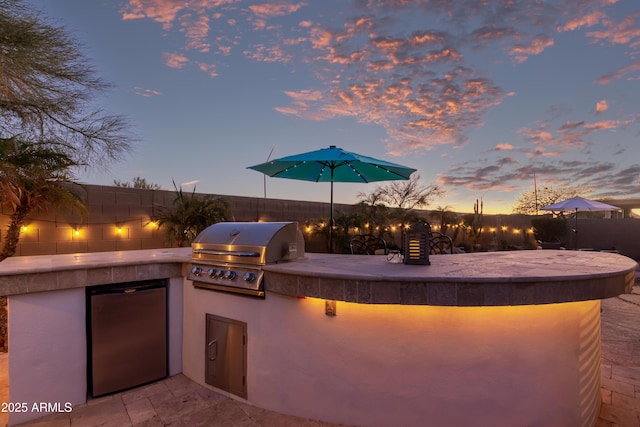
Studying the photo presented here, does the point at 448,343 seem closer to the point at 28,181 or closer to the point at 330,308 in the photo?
the point at 330,308

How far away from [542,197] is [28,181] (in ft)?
124

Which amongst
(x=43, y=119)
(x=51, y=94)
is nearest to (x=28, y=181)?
(x=43, y=119)

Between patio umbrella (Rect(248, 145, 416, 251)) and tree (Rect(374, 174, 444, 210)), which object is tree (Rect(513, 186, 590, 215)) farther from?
patio umbrella (Rect(248, 145, 416, 251))

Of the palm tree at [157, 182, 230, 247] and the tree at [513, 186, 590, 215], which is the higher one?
the tree at [513, 186, 590, 215]

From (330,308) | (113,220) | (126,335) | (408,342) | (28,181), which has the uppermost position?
(28,181)

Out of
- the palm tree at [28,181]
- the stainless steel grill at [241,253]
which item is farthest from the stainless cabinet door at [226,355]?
the palm tree at [28,181]

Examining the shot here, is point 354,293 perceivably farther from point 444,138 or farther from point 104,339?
point 444,138

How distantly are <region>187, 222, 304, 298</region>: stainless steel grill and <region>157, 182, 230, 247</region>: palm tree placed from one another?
15.9 ft

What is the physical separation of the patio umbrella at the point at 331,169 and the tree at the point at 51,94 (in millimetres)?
3542

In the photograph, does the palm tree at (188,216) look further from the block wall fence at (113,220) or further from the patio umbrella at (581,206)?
the patio umbrella at (581,206)

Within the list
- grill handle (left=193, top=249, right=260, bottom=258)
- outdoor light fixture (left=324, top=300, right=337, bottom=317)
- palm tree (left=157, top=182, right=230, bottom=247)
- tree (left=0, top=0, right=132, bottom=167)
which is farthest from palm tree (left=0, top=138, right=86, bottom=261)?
outdoor light fixture (left=324, top=300, right=337, bottom=317)

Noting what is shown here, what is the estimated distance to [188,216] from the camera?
26.0ft

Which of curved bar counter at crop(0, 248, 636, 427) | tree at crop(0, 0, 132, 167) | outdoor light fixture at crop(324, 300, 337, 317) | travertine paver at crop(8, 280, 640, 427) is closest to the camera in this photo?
curved bar counter at crop(0, 248, 636, 427)

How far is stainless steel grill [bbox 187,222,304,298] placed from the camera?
286 cm
